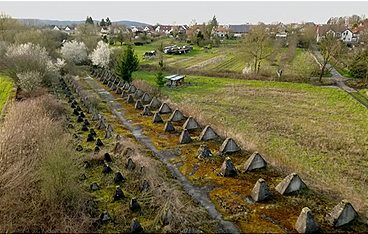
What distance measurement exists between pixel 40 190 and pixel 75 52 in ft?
156

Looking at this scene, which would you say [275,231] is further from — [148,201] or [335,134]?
[335,134]

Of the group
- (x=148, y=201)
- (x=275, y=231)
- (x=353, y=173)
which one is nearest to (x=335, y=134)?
(x=353, y=173)

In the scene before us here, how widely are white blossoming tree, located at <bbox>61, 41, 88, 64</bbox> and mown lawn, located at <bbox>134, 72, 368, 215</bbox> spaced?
13744 mm

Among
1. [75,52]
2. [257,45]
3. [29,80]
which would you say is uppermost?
[257,45]

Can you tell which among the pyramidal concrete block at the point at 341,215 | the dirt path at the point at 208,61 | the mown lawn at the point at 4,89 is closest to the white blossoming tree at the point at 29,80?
the mown lawn at the point at 4,89

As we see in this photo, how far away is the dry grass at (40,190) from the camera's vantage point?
43.0 feet

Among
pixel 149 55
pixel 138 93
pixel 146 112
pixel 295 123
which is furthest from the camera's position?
pixel 149 55

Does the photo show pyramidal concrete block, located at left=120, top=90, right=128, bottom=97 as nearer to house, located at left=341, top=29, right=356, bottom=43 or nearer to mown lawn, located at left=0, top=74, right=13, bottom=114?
mown lawn, located at left=0, top=74, right=13, bottom=114

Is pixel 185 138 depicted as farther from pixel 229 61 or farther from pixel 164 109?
pixel 229 61

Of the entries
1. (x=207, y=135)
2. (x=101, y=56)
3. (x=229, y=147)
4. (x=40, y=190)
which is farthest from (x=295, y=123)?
(x=101, y=56)

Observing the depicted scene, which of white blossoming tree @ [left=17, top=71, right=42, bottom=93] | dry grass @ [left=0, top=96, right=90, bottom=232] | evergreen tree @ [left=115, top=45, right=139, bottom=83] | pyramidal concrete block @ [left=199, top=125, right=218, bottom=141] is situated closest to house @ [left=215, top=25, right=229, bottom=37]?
evergreen tree @ [left=115, top=45, right=139, bottom=83]

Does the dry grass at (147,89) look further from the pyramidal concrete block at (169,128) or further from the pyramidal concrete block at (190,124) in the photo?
the pyramidal concrete block at (190,124)

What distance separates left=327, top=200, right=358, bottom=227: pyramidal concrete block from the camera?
1369cm

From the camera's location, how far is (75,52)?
57969mm
